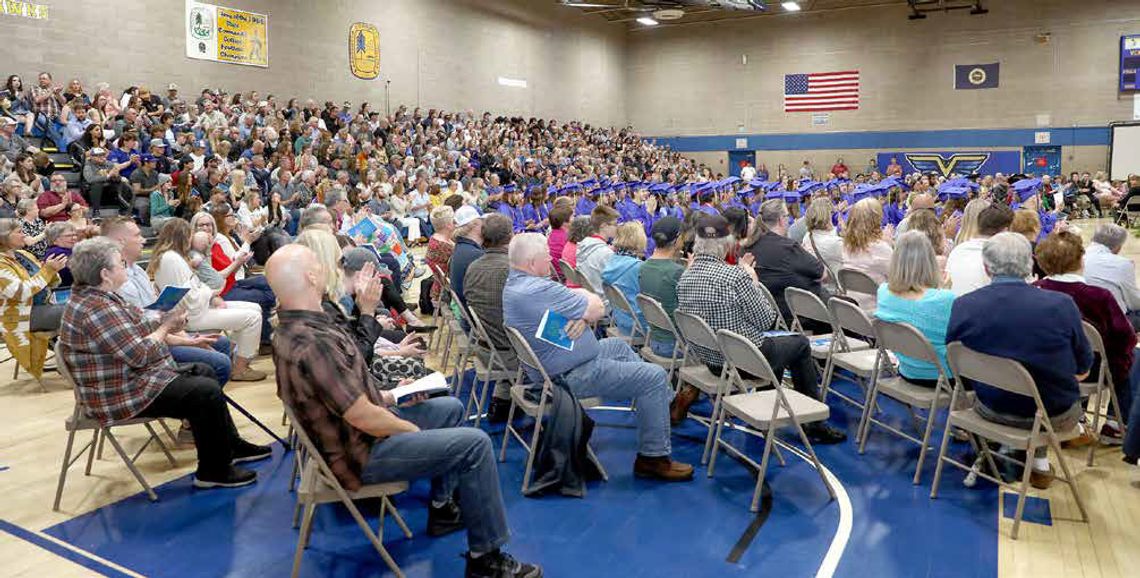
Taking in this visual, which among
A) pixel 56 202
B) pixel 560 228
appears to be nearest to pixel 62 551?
pixel 560 228

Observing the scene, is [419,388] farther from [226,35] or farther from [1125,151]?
[1125,151]

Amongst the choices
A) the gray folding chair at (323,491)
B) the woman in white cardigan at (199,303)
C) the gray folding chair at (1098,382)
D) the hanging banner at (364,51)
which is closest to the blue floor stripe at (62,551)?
the gray folding chair at (323,491)

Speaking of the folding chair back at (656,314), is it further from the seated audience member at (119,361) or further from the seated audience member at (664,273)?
the seated audience member at (119,361)

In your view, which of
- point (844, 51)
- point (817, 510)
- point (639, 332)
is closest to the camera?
point (817, 510)

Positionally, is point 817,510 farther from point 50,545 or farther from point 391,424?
point 50,545

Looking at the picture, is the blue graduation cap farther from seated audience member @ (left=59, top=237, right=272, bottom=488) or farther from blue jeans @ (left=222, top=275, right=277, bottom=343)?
seated audience member @ (left=59, top=237, right=272, bottom=488)

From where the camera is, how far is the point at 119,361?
12.7 feet

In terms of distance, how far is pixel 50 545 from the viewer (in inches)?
142

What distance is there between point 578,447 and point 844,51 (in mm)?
27595

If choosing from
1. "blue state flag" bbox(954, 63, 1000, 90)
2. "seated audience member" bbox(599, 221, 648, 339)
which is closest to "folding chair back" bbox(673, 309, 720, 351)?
"seated audience member" bbox(599, 221, 648, 339)

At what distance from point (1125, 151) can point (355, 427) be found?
1095 inches

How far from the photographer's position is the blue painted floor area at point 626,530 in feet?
11.1

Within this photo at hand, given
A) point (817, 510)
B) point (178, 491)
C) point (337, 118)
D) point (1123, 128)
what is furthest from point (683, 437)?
point (1123, 128)

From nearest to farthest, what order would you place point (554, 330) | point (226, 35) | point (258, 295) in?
point (554, 330) < point (258, 295) < point (226, 35)
